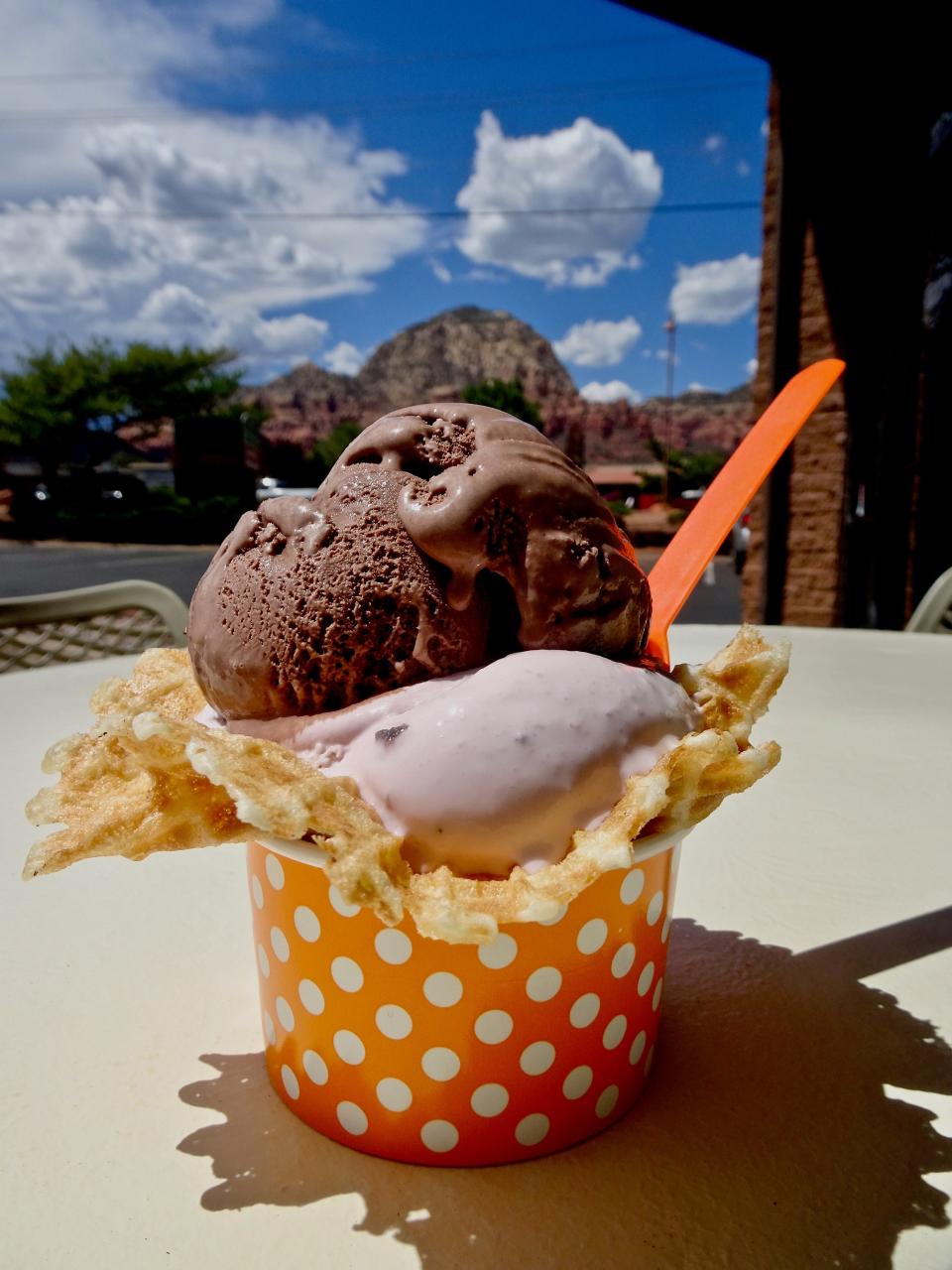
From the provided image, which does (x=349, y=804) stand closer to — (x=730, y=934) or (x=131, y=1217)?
(x=131, y=1217)

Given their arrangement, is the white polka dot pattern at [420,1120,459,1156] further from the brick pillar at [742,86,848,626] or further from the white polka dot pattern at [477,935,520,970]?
the brick pillar at [742,86,848,626]

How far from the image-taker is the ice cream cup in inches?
23.9

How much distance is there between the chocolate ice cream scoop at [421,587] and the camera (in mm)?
686

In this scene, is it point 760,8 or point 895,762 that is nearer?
point 895,762

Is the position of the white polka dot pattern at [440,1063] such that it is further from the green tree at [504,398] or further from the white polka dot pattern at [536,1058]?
the green tree at [504,398]

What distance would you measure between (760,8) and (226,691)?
13.5ft

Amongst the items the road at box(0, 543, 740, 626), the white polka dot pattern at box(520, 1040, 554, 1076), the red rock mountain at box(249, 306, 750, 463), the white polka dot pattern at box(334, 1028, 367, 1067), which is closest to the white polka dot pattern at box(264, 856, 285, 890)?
the white polka dot pattern at box(334, 1028, 367, 1067)

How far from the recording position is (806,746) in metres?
1.48

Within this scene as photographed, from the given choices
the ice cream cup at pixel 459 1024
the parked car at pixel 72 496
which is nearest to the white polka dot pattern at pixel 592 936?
the ice cream cup at pixel 459 1024

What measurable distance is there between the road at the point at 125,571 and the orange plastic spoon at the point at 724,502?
6121 mm

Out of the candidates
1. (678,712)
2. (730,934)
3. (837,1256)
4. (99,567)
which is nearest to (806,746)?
(730,934)

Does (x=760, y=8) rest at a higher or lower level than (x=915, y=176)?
higher

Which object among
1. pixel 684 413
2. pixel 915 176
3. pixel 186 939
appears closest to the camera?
pixel 186 939

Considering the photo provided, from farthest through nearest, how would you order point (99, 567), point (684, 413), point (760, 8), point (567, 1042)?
point (684, 413)
point (99, 567)
point (760, 8)
point (567, 1042)
